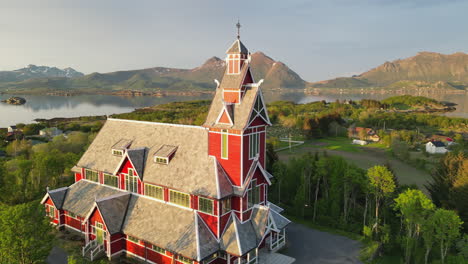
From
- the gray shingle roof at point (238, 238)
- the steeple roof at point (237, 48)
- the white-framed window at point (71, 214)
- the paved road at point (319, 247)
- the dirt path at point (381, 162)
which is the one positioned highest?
the steeple roof at point (237, 48)

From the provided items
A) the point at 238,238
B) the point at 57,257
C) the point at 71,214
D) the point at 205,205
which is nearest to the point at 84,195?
the point at 71,214

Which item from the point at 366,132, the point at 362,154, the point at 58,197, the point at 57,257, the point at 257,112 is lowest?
the point at 362,154

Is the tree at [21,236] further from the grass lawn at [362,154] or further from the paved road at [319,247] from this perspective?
the grass lawn at [362,154]

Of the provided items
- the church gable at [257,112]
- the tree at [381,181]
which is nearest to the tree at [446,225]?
the tree at [381,181]

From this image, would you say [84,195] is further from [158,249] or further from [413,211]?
[413,211]

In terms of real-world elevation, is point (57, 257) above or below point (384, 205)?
below

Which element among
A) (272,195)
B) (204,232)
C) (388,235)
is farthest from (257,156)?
(272,195)
